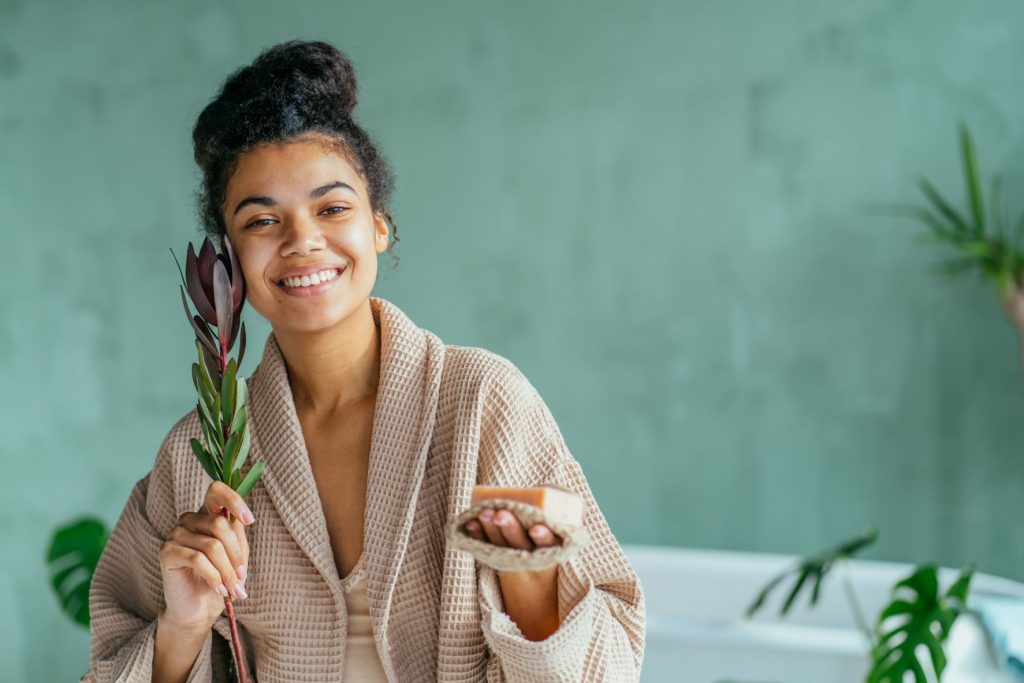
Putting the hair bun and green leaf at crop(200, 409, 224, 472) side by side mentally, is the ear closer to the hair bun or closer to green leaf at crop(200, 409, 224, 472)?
the hair bun

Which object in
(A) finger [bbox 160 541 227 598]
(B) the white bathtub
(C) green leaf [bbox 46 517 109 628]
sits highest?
(A) finger [bbox 160 541 227 598]

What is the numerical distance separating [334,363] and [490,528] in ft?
1.59

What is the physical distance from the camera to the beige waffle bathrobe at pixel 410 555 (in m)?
1.24

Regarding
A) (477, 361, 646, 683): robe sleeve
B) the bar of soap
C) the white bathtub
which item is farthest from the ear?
the white bathtub

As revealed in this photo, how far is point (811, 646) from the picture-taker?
2617 millimetres

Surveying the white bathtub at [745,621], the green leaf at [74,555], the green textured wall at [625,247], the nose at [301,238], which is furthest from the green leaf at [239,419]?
the green textured wall at [625,247]

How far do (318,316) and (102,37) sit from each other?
295 centimetres

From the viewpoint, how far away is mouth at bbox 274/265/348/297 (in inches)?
49.9

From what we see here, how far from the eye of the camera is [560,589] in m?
1.21

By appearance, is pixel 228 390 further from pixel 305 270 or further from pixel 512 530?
pixel 512 530

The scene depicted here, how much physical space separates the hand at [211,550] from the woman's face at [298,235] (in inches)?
9.7

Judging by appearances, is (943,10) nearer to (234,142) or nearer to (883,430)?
(883,430)

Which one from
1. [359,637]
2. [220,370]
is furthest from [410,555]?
[220,370]

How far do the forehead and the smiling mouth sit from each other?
0.31ft
